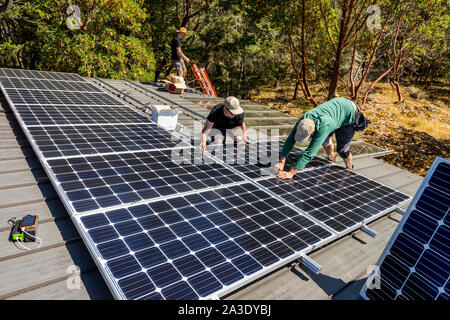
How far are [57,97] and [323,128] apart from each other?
8.92 m

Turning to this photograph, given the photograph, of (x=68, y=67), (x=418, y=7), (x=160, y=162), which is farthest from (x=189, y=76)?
(x=160, y=162)

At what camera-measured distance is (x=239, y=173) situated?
223 inches

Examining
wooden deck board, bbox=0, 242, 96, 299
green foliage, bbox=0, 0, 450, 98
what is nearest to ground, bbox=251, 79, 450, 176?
green foliage, bbox=0, 0, 450, 98

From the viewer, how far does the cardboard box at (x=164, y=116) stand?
8016mm

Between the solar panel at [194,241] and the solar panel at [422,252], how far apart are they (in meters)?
0.93

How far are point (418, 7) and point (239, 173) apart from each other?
15.0 meters

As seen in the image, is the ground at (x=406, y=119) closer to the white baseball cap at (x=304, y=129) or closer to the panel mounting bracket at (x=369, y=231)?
the white baseball cap at (x=304, y=129)

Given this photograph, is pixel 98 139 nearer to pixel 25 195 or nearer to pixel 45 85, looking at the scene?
pixel 25 195

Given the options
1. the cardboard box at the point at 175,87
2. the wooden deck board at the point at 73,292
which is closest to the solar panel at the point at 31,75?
the cardboard box at the point at 175,87

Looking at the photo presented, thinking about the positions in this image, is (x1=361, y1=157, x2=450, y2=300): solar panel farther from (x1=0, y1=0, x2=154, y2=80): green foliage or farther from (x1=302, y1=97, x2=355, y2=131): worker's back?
(x1=0, y1=0, x2=154, y2=80): green foliage

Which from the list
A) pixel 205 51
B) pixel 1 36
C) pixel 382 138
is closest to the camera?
pixel 382 138

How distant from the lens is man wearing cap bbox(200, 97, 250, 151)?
7078mm

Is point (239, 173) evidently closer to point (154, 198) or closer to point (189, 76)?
point (154, 198)

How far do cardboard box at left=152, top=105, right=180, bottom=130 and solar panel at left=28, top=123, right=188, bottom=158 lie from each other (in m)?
0.50
